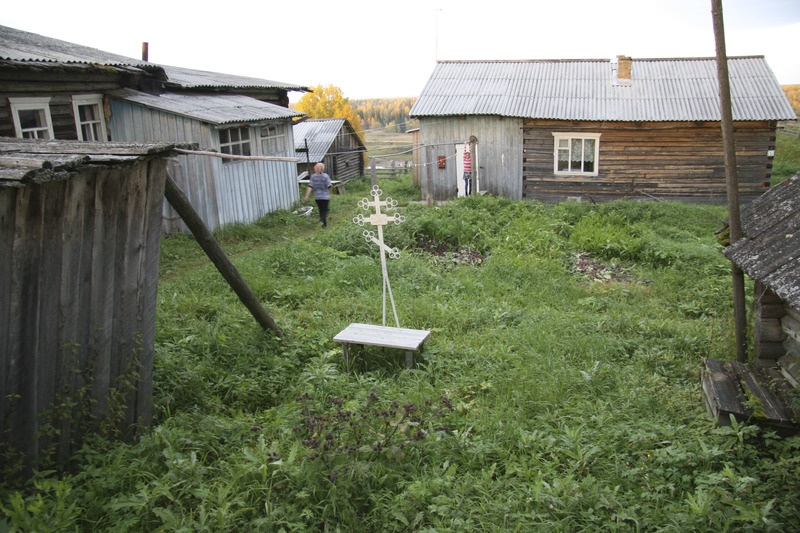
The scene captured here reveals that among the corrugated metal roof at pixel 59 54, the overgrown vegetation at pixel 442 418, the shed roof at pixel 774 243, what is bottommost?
the overgrown vegetation at pixel 442 418

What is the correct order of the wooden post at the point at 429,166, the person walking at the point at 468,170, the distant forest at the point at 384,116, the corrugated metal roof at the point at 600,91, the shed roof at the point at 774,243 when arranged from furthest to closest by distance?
1. the distant forest at the point at 384,116
2. the wooden post at the point at 429,166
3. the person walking at the point at 468,170
4. the corrugated metal roof at the point at 600,91
5. the shed roof at the point at 774,243

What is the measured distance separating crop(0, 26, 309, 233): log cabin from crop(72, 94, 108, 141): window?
0.02 meters

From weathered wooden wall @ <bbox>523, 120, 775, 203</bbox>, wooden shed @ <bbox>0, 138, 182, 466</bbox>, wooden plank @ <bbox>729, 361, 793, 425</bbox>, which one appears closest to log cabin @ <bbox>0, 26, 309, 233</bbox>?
wooden shed @ <bbox>0, 138, 182, 466</bbox>

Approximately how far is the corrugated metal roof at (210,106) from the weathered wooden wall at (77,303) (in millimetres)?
8082

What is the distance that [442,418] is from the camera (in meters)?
4.77

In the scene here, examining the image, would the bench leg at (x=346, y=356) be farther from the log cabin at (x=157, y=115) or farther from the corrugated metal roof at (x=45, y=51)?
the corrugated metal roof at (x=45, y=51)

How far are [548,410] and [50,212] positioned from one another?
3894 mm

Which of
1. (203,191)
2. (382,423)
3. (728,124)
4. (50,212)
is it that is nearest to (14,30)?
(203,191)

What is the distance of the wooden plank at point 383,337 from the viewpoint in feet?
19.4

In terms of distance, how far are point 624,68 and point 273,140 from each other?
10.6 m

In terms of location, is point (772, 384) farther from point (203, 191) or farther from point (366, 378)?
point (203, 191)

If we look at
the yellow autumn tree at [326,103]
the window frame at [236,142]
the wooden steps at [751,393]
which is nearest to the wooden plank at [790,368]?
the wooden steps at [751,393]

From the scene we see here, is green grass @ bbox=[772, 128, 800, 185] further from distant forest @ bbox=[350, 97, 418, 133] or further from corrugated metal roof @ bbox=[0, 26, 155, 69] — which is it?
distant forest @ bbox=[350, 97, 418, 133]

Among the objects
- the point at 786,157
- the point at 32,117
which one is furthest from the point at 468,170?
the point at 786,157
